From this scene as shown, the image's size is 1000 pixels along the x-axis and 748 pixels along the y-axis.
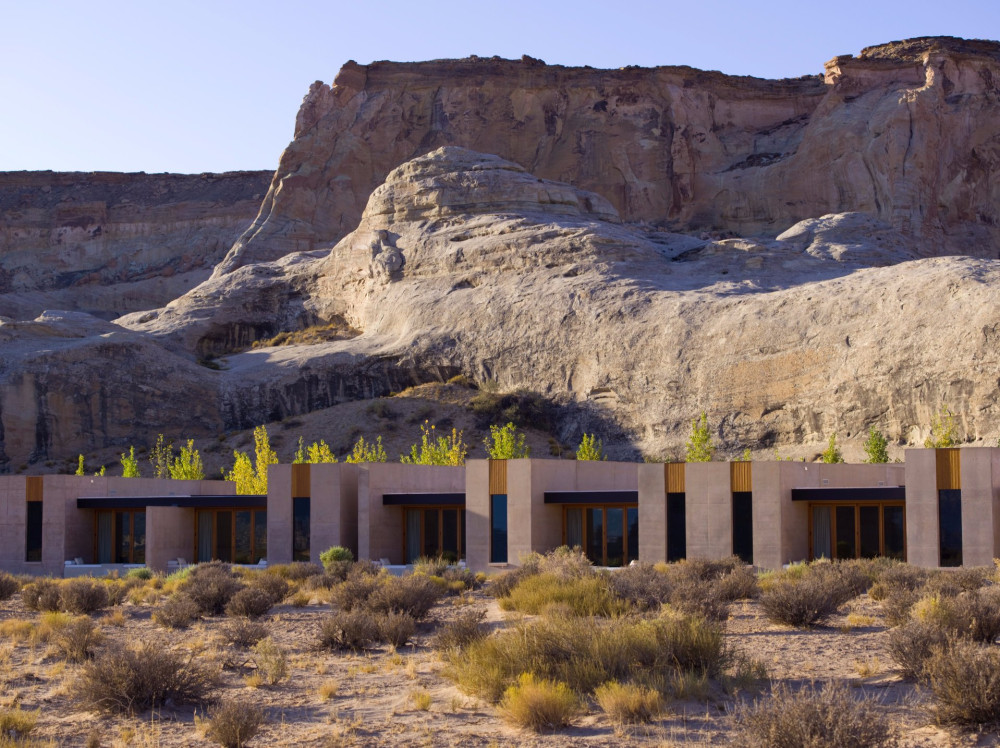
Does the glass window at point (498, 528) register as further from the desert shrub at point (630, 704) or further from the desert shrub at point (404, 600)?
the desert shrub at point (630, 704)

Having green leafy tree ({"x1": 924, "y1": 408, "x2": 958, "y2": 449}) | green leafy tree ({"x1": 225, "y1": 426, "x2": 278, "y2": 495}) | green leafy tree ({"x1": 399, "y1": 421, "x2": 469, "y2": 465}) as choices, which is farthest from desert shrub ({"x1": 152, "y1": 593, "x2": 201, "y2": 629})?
green leafy tree ({"x1": 924, "y1": 408, "x2": 958, "y2": 449})

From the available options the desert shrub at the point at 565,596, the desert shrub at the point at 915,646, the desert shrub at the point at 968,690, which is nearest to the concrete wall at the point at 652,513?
the desert shrub at the point at 565,596

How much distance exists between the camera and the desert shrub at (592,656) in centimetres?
1409

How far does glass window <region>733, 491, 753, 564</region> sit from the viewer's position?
31.0 meters

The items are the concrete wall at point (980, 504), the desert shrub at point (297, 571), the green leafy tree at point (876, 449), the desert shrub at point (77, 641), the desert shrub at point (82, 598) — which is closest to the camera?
the desert shrub at point (77, 641)

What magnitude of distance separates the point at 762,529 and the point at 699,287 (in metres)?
37.4

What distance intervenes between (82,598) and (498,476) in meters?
12.5

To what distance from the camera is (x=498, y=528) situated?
33062 millimetres

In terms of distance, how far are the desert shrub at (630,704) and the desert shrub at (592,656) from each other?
2.04ft

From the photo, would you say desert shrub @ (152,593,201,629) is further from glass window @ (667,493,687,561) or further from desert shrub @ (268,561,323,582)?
glass window @ (667,493,687,561)

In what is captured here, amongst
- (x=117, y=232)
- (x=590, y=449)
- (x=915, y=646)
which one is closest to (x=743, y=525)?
(x=915, y=646)

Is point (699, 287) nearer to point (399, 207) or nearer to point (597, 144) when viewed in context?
point (399, 207)

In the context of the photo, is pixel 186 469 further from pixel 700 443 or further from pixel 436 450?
pixel 700 443

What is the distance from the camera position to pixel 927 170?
101750 mm
